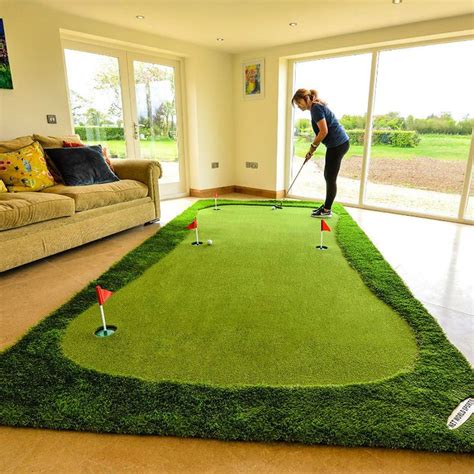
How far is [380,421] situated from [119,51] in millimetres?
4789

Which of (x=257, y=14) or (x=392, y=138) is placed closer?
(x=257, y=14)

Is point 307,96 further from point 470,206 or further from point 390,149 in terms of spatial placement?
point 470,206

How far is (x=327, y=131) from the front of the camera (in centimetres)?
372

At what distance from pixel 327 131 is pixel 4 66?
3188 mm

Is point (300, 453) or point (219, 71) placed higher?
point (219, 71)

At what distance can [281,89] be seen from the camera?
5133mm

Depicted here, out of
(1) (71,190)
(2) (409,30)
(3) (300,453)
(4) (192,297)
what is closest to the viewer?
(3) (300,453)

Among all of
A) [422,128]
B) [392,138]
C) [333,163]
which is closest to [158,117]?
[333,163]

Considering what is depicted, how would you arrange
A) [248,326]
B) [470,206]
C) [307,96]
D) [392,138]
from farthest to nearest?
[392,138], [470,206], [307,96], [248,326]

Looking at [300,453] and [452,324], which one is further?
[452,324]

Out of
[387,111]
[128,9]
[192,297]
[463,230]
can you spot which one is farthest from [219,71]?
[192,297]

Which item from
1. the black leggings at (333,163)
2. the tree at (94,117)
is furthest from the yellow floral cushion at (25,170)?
the black leggings at (333,163)

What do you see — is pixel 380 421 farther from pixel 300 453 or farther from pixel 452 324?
pixel 452 324

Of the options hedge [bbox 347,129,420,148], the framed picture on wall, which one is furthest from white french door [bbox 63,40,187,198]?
hedge [bbox 347,129,420,148]
